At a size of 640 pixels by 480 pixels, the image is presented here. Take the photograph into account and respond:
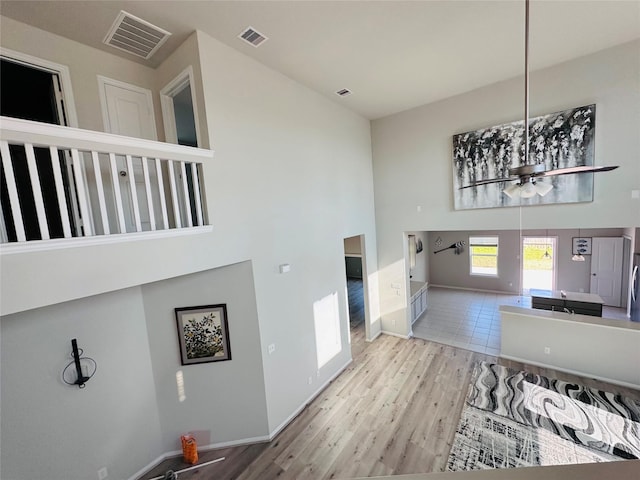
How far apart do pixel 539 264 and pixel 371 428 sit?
8.50 m

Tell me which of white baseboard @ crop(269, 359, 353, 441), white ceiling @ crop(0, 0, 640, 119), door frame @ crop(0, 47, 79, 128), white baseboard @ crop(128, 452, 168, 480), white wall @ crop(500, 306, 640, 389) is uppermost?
white ceiling @ crop(0, 0, 640, 119)

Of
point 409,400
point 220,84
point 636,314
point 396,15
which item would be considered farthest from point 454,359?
point 220,84

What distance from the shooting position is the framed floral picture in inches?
141

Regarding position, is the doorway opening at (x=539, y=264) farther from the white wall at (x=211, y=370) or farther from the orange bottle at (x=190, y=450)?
the orange bottle at (x=190, y=450)

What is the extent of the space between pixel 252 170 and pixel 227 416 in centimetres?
340

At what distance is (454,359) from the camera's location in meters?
5.50

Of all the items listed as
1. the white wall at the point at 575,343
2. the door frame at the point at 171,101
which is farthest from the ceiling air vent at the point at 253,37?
the white wall at the point at 575,343

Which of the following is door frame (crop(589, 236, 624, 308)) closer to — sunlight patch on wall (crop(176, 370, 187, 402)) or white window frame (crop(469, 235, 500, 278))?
white window frame (crop(469, 235, 500, 278))

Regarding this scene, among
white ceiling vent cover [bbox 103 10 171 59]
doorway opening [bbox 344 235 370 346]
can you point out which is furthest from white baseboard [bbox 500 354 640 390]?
white ceiling vent cover [bbox 103 10 171 59]

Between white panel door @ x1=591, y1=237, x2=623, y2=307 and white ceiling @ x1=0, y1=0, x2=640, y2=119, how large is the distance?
6.48 metres

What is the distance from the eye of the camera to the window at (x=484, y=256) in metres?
9.75

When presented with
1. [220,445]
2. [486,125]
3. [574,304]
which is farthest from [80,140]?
[574,304]

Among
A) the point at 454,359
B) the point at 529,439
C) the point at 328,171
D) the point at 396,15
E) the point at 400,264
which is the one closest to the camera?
the point at 396,15

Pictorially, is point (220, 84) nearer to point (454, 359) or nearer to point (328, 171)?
point (328, 171)
